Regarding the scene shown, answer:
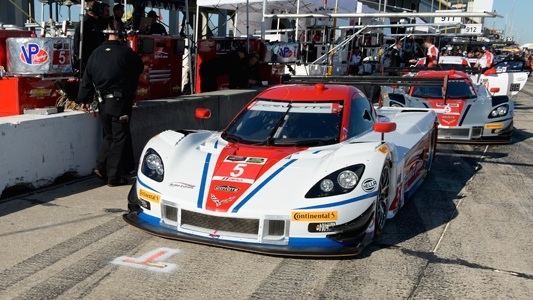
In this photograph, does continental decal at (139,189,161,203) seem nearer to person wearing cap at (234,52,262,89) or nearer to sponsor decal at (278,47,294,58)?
person wearing cap at (234,52,262,89)

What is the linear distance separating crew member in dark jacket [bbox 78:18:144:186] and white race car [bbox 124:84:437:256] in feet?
3.75

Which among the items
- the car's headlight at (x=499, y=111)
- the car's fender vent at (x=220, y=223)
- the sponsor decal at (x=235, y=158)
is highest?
the car's headlight at (x=499, y=111)

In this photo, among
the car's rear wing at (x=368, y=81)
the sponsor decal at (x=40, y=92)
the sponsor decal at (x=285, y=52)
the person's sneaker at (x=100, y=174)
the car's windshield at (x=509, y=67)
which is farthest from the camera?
the car's windshield at (x=509, y=67)

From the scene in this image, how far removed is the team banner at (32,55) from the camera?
657 cm

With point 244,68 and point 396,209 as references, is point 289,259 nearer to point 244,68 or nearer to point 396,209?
point 396,209

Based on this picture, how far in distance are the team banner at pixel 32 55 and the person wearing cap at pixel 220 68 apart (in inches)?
189

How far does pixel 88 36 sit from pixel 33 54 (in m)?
→ 0.95

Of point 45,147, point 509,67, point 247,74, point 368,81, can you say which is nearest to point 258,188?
point 45,147

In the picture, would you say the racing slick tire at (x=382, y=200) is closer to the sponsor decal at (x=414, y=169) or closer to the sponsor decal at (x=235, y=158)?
the sponsor decal at (x=414, y=169)

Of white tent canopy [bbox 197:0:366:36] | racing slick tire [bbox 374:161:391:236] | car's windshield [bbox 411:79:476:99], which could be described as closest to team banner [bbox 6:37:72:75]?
racing slick tire [bbox 374:161:391:236]

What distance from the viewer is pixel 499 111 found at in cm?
1002

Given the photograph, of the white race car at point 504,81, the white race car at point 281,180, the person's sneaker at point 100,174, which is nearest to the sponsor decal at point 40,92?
the person's sneaker at point 100,174

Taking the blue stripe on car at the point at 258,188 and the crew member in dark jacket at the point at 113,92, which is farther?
the crew member in dark jacket at the point at 113,92

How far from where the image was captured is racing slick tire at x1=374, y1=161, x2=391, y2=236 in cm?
471
